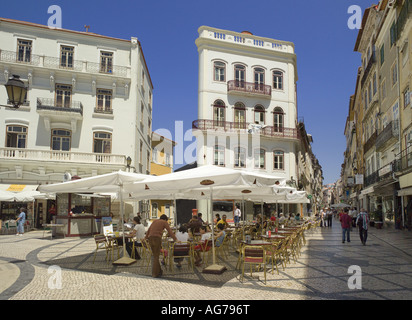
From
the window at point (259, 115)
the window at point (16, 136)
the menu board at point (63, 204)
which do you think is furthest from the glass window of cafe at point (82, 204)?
the window at point (259, 115)

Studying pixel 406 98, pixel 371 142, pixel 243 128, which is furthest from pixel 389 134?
pixel 243 128

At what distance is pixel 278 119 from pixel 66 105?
18.4m

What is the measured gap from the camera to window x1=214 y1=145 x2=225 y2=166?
29266 mm

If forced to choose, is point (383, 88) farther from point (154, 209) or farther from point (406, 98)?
point (154, 209)

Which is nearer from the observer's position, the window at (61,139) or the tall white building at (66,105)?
the tall white building at (66,105)

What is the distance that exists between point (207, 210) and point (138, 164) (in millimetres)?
6910

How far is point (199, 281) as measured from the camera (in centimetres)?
736

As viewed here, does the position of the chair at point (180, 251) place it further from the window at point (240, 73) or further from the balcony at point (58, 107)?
the window at point (240, 73)

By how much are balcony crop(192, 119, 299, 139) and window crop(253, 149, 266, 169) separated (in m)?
1.58

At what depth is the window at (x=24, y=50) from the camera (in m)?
24.5

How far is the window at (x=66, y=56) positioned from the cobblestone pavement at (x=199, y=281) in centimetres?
1808

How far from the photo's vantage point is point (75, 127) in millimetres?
24625
